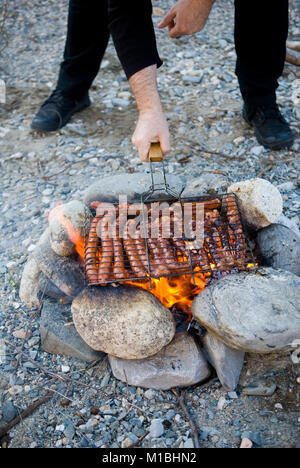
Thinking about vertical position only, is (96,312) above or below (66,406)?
above

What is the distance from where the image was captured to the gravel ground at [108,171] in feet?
6.97

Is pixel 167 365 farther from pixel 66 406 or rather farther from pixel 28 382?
pixel 28 382

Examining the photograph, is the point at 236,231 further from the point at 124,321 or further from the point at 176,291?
the point at 124,321

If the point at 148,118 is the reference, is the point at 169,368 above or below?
below

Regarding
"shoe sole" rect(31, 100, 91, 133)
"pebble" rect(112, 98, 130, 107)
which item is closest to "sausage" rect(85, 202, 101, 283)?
"shoe sole" rect(31, 100, 91, 133)

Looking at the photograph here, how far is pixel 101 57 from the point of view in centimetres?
432

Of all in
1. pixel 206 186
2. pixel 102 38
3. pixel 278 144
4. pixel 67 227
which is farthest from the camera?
pixel 102 38

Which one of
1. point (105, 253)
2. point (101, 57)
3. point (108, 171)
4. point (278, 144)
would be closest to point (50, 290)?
point (105, 253)

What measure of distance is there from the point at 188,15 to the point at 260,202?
1.57 m

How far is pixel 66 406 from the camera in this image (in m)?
2.25

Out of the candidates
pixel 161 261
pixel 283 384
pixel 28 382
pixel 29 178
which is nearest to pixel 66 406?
pixel 28 382

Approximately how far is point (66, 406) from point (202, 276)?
1.07 m

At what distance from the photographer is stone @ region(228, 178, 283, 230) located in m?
2.47

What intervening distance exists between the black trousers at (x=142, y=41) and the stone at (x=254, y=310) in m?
1.45
